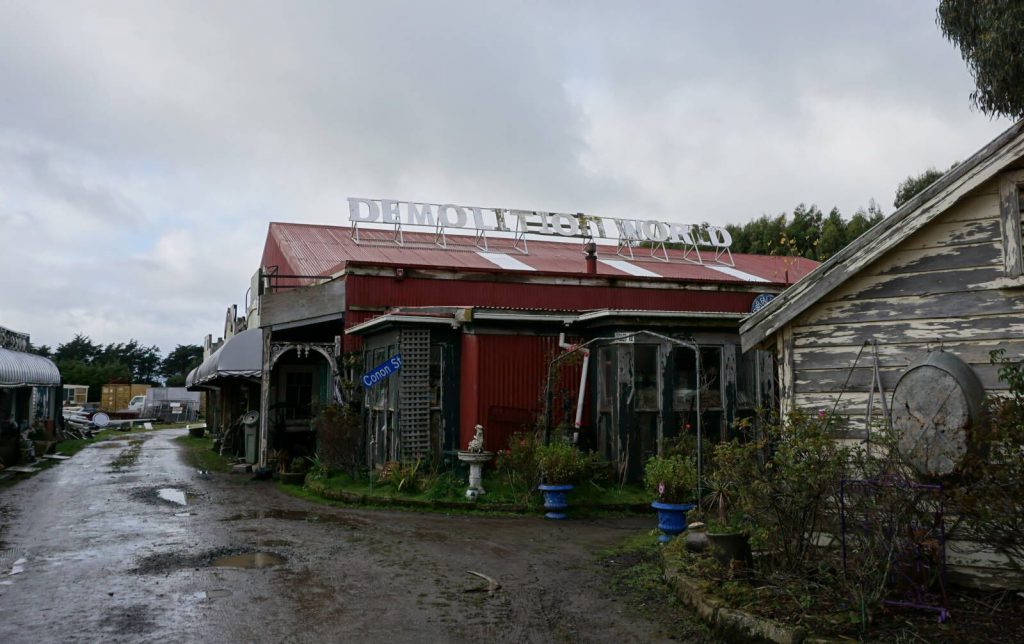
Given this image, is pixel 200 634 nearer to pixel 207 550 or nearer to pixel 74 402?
pixel 207 550

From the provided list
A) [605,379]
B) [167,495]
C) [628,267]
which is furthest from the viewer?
[628,267]

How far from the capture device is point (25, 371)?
23.4 metres

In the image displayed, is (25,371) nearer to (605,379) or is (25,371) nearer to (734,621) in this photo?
(605,379)

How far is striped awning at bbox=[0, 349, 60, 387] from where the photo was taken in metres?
21.2

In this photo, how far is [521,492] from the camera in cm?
1302

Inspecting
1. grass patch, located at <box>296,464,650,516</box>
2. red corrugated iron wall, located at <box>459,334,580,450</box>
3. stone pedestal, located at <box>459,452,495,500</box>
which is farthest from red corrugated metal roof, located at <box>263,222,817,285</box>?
stone pedestal, located at <box>459,452,495,500</box>

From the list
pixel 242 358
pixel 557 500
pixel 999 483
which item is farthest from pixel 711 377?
pixel 242 358

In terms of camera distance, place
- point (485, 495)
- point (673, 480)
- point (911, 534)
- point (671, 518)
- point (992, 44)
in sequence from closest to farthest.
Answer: point (911, 534) → point (671, 518) → point (673, 480) → point (992, 44) → point (485, 495)

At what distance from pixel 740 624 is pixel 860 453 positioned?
1658 mm

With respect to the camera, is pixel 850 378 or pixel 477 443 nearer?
pixel 850 378

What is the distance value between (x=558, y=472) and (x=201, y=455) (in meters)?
16.1

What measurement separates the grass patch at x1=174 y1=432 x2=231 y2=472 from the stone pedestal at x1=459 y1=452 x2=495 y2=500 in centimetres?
949

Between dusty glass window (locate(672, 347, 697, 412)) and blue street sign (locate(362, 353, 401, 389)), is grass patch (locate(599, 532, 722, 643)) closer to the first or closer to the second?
dusty glass window (locate(672, 347, 697, 412))

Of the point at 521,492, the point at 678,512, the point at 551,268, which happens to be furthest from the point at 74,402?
the point at 678,512
